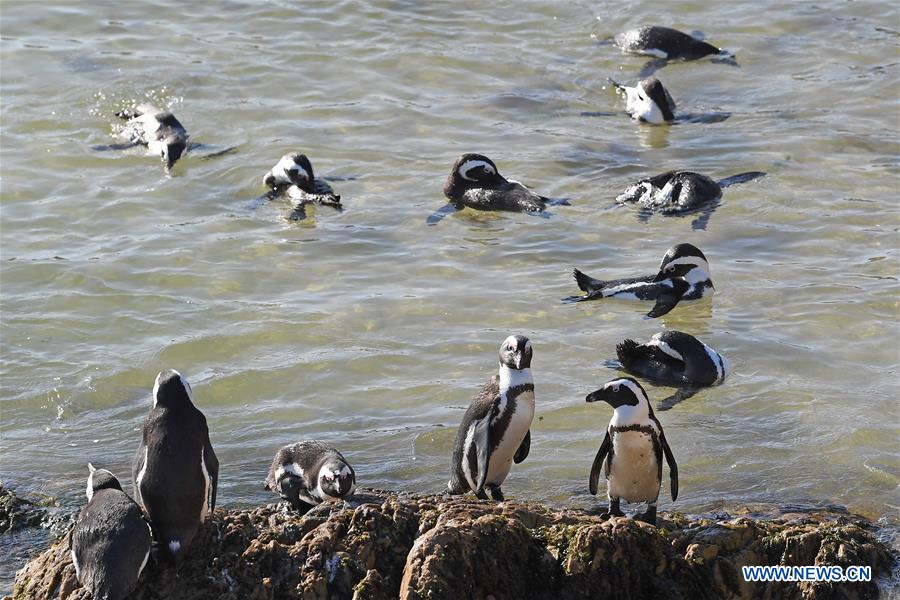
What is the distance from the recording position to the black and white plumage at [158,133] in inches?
521

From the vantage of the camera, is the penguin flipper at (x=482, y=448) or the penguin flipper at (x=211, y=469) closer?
the penguin flipper at (x=211, y=469)

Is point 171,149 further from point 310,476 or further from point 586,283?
point 310,476

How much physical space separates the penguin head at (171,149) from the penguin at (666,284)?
503 centimetres

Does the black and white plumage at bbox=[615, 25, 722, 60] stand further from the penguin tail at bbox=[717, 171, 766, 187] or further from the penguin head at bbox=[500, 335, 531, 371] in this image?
the penguin head at bbox=[500, 335, 531, 371]

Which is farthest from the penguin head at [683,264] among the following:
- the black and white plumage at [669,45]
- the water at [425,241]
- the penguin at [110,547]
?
the black and white plumage at [669,45]

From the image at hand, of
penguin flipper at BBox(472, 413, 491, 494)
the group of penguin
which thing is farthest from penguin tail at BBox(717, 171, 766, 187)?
penguin flipper at BBox(472, 413, 491, 494)

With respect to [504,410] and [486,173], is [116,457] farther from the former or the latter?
Result: [486,173]

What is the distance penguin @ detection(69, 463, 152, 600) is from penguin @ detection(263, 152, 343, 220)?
693 centimetres

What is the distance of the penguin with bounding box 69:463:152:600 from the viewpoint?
16.1 ft

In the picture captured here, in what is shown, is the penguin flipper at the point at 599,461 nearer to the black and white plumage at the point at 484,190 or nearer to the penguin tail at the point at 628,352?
the penguin tail at the point at 628,352

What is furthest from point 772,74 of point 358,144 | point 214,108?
point 214,108

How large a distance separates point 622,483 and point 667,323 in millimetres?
3868

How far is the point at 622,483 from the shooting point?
6.13m

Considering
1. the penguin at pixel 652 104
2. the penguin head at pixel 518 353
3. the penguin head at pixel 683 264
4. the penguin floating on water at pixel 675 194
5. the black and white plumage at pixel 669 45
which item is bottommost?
the penguin head at pixel 683 264
